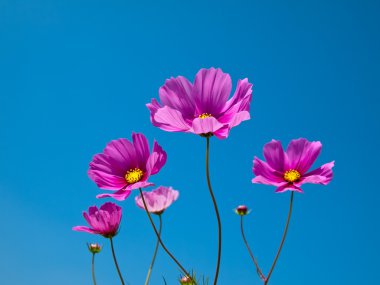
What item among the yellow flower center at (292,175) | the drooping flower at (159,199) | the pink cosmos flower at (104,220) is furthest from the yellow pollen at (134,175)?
the drooping flower at (159,199)

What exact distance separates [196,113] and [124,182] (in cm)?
25

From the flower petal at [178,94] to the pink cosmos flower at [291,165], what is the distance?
0.71ft

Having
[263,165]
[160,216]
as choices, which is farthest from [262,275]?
[160,216]

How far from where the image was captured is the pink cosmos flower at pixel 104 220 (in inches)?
51.7

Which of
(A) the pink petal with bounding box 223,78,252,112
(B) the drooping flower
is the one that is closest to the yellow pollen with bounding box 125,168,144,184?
(A) the pink petal with bounding box 223,78,252,112

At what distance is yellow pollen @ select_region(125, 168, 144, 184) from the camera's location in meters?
1.15

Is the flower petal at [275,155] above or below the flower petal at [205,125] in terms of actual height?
above

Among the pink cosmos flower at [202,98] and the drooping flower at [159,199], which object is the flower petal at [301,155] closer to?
the pink cosmos flower at [202,98]

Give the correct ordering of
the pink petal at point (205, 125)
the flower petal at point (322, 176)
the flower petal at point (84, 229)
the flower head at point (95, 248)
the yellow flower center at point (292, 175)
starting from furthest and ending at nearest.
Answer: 1. the flower head at point (95, 248)
2. the flower petal at point (84, 229)
3. the yellow flower center at point (292, 175)
4. the flower petal at point (322, 176)
5. the pink petal at point (205, 125)

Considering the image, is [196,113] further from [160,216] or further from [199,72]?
[160,216]

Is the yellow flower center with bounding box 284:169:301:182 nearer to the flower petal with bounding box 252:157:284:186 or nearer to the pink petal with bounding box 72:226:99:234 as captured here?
the flower petal with bounding box 252:157:284:186

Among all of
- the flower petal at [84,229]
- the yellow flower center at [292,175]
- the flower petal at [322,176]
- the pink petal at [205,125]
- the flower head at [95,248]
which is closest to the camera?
the pink petal at [205,125]

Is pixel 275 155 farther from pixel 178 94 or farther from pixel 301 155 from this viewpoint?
pixel 178 94

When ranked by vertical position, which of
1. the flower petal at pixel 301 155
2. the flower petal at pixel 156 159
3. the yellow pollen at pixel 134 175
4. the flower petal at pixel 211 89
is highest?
the flower petal at pixel 211 89
